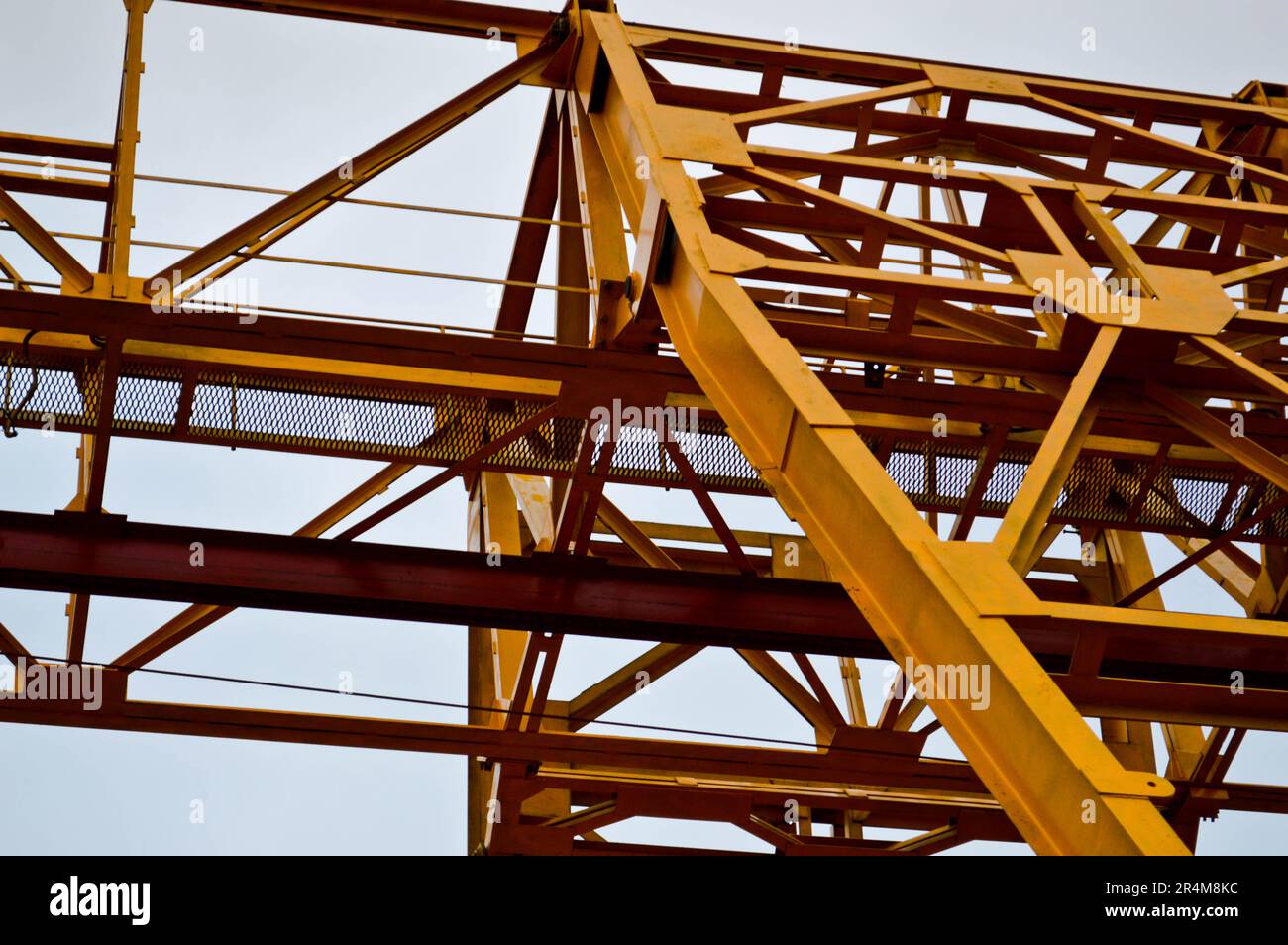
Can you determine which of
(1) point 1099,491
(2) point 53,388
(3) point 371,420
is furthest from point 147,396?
(1) point 1099,491

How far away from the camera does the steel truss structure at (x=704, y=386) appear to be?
980 centimetres

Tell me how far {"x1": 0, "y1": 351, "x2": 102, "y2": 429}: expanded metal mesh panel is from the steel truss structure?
3cm

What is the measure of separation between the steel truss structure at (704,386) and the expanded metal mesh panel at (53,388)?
0.03m

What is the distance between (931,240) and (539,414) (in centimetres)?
363

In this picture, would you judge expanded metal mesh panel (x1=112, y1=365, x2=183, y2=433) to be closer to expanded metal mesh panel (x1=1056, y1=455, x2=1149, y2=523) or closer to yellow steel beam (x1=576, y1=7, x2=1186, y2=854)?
yellow steel beam (x1=576, y1=7, x2=1186, y2=854)

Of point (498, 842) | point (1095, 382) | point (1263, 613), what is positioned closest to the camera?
point (1095, 382)

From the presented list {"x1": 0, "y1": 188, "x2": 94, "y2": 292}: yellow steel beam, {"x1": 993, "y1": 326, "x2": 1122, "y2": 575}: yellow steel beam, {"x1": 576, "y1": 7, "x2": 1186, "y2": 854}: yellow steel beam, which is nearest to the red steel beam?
{"x1": 0, "y1": 188, "x2": 94, "y2": 292}: yellow steel beam

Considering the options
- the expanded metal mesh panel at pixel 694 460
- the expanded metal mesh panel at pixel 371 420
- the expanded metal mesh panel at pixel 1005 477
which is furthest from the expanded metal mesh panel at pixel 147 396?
the expanded metal mesh panel at pixel 1005 477

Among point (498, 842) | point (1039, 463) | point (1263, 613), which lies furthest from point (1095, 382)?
point (498, 842)

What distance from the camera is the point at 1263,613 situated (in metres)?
15.0

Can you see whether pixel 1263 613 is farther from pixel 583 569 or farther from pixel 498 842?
pixel 498 842
